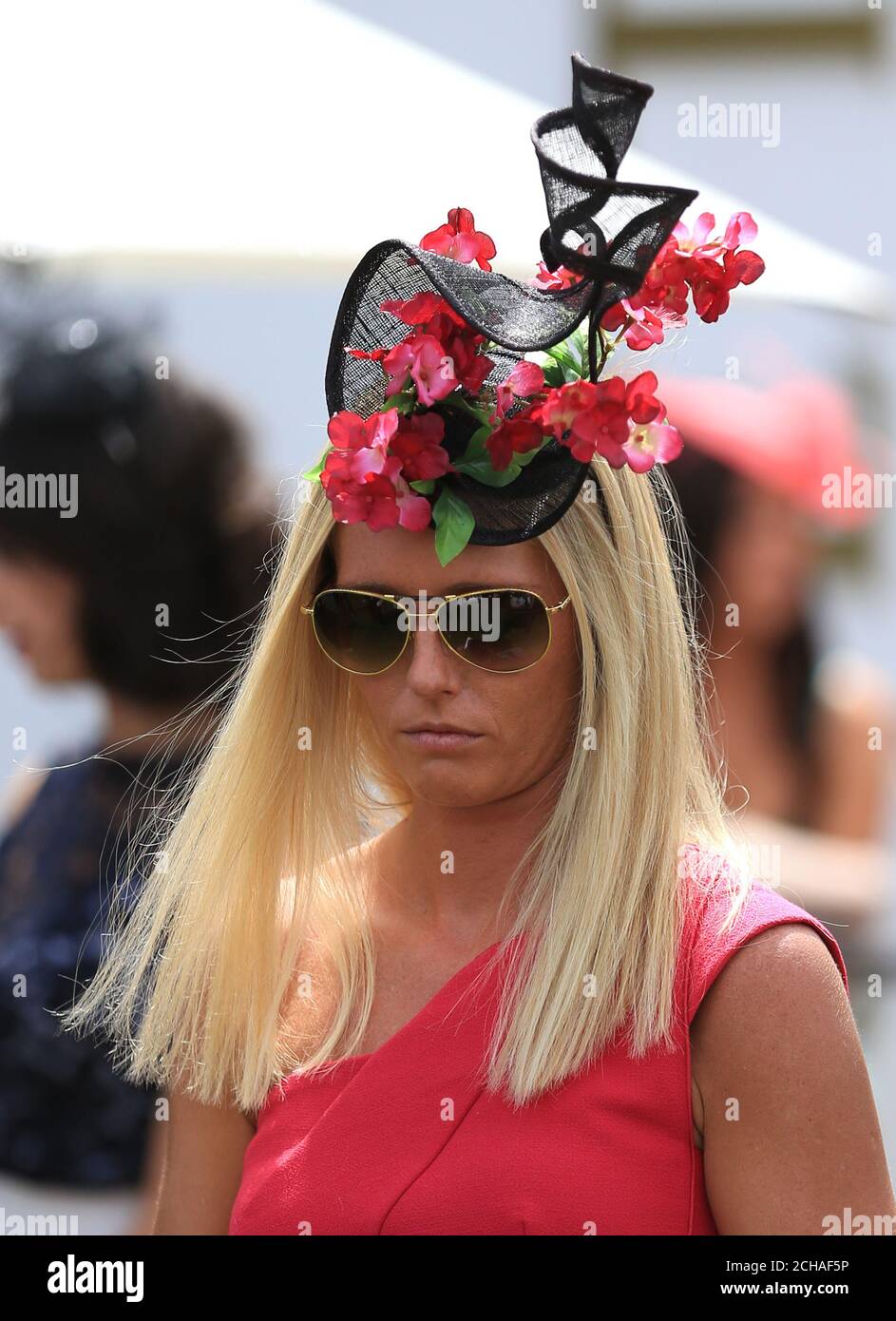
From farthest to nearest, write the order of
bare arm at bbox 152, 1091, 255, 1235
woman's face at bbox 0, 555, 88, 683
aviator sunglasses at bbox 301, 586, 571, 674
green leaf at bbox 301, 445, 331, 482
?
woman's face at bbox 0, 555, 88, 683, bare arm at bbox 152, 1091, 255, 1235, green leaf at bbox 301, 445, 331, 482, aviator sunglasses at bbox 301, 586, 571, 674

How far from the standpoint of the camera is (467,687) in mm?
1896

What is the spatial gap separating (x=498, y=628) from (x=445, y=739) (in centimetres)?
14

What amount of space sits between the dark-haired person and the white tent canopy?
0.69 m

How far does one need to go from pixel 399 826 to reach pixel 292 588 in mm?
360

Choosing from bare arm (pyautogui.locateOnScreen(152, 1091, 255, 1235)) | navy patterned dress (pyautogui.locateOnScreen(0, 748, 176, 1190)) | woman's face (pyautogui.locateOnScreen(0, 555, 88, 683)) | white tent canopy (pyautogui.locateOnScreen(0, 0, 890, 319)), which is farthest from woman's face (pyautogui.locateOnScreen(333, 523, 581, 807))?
white tent canopy (pyautogui.locateOnScreen(0, 0, 890, 319))

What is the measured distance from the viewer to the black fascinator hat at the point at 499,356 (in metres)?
1.78

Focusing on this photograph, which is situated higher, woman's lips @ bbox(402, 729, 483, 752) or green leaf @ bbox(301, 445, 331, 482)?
green leaf @ bbox(301, 445, 331, 482)

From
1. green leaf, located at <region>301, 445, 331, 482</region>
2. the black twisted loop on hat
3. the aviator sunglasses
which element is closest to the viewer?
the black twisted loop on hat

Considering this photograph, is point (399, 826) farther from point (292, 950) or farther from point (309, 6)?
point (309, 6)

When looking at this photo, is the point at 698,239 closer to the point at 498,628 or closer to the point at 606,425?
the point at 606,425

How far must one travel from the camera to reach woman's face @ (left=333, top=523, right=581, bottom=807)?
1892mm

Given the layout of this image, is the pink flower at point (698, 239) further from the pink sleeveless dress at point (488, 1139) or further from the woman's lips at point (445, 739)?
the pink sleeveless dress at point (488, 1139)

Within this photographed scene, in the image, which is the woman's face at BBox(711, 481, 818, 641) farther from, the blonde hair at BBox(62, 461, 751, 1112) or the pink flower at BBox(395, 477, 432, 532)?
the pink flower at BBox(395, 477, 432, 532)

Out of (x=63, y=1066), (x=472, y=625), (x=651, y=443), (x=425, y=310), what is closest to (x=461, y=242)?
(x=425, y=310)
